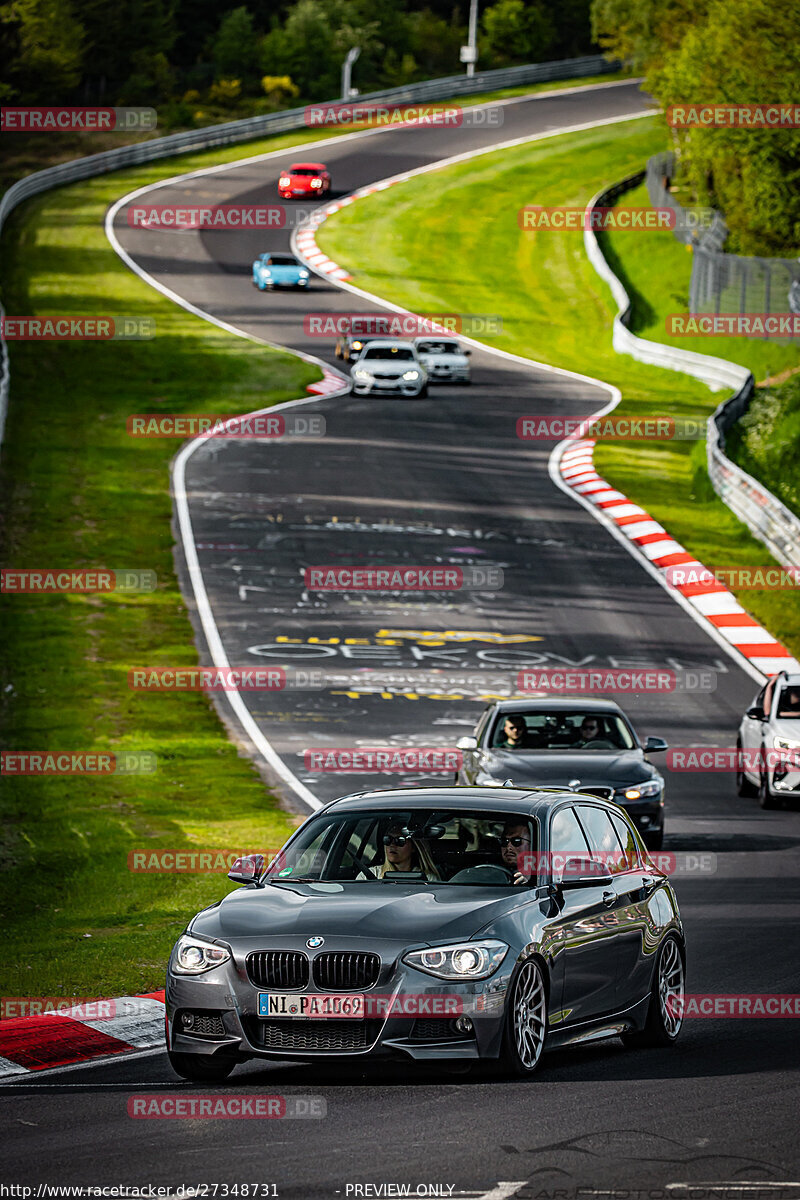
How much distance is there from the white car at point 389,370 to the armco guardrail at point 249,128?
25.4 meters

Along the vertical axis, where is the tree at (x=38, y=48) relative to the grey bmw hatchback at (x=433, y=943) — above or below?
above

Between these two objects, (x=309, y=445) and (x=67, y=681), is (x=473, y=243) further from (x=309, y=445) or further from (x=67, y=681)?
(x=67, y=681)

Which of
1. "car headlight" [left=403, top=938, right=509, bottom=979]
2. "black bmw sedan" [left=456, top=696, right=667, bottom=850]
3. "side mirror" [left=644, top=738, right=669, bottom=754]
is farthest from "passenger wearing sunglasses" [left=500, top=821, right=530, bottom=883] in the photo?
"side mirror" [left=644, top=738, right=669, bottom=754]

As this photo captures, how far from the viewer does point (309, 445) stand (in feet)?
146

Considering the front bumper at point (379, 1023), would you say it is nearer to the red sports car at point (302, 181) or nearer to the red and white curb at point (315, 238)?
the red and white curb at point (315, 238)

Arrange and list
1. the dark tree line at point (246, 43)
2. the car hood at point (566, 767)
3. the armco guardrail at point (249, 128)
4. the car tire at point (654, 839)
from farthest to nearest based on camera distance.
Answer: the dark tree line at point (246, 43)
the armco guardrail at point (249, 128)
the car tire at point (654, 839)
the car hood at point (566, 767)

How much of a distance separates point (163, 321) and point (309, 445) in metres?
14.6

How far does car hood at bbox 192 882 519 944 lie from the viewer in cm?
873

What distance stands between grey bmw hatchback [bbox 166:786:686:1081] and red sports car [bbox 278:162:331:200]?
7080cm

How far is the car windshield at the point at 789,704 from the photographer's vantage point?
21.0m

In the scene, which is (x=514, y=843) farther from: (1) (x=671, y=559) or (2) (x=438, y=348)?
(2) (x=438, y=348)

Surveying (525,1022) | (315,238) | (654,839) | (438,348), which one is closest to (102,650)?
(654,839)

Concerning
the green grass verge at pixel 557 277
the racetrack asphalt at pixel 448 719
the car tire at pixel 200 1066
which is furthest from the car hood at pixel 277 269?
the car tire at pixel 200 1066

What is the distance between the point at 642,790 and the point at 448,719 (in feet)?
26.4
